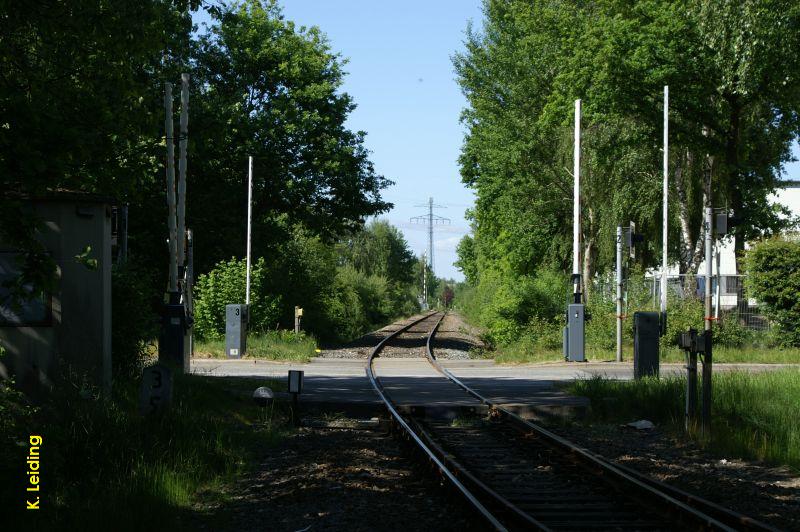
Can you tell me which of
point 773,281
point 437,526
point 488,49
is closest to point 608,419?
point 437,526

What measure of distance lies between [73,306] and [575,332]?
15.3 m

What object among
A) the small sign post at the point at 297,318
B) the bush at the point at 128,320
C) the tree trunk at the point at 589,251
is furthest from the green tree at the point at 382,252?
the bush at the point at 128,320

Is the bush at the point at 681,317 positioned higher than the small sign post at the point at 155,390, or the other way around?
the bush at the point at 681,317

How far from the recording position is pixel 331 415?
15.8m

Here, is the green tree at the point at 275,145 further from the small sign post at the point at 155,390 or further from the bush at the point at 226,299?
the small sign post at the point at 155,390

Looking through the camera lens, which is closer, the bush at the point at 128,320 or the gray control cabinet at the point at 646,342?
the bush at the point at 128,320

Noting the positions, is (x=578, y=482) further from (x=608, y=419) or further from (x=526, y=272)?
(x=526, y=272)

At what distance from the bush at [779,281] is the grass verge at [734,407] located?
1390 cm

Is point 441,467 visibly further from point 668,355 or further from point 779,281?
point 779,281

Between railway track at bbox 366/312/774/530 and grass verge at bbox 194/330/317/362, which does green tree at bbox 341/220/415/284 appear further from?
railway track at bbox 366/312/774/530

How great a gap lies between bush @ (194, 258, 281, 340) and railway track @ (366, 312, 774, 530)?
2202cm

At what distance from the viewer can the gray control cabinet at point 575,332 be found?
25.0m

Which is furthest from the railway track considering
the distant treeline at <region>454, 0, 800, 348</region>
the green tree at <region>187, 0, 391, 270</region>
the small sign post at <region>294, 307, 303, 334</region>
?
the green tree at <region>187, 0, 391, 270</region>

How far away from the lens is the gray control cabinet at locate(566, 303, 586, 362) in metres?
25.0
